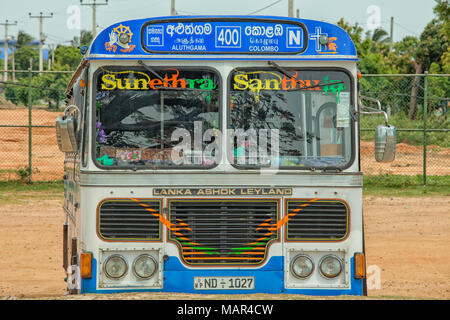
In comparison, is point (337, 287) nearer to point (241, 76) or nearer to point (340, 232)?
point (340, 232)

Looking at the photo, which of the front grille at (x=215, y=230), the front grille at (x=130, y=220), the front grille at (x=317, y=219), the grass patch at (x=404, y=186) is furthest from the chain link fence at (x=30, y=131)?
the front grille at (x=317, y=219)

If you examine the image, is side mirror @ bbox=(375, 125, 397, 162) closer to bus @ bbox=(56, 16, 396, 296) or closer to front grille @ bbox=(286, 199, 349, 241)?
bus @ bbox=(56, 16, 396, 296)

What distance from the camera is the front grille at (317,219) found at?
22.5 ft

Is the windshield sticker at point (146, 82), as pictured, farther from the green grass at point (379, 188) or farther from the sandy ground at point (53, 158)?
the sandy ground at point (53, 158)

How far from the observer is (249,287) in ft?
22.4

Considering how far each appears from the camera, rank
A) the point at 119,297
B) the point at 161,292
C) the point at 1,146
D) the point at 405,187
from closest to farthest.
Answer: the point at 119,297 → the point at 161,292 → the point at 405,187 → the point at 1,146

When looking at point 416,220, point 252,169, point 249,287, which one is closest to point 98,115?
point 252,169

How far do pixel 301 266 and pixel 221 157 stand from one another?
1195 millimetres

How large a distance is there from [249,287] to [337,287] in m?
0.78

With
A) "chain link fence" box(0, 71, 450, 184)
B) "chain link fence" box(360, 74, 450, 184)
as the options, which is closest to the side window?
"chain link fence" box(0, 71, 450, 184)

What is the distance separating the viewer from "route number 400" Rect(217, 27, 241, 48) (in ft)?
22.7

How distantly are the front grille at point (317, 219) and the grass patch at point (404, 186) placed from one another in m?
11.9

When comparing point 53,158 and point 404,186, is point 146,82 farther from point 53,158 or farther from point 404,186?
point 53,158

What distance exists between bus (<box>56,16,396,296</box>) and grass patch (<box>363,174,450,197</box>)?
470 inches
